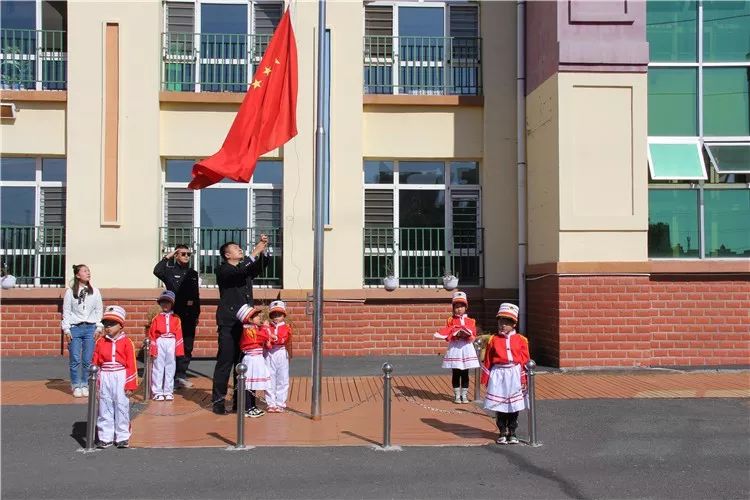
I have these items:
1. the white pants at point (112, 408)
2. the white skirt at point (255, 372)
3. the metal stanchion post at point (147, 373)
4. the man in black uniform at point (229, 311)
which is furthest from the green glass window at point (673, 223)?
the white pants at point (112, 408)

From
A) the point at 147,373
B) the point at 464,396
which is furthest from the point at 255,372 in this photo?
the point at 464,396

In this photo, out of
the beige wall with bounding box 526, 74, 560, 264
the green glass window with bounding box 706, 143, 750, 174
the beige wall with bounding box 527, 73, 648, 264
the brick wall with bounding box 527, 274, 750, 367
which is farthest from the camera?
the green glass window with bounding box 706, 143, 750, 174

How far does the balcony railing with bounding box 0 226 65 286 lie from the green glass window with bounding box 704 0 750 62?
12.2m

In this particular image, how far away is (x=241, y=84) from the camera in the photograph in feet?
48.7

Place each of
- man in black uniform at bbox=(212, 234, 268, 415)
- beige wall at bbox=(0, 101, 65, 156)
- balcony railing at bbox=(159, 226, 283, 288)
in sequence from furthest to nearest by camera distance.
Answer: balcony railing at bbox=(159, 226, 283, 288)
beige wall at bbox=(0, 101, 65, 156)
man in black uniform at bbox=(212, 234, 268, 415)

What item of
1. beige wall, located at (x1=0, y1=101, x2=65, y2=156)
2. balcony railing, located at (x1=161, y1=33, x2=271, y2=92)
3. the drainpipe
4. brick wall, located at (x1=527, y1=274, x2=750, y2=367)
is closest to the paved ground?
brick wall, located at (x1=527, y1=274, x2=750, y2=367)

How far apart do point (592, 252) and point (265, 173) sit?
20.9ft

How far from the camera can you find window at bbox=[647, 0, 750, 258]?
43.3 feet

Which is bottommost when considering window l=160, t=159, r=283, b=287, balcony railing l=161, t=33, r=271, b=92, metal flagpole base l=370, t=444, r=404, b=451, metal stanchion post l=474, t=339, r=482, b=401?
metal flagpole base l=370, t=444, r=404, b=451

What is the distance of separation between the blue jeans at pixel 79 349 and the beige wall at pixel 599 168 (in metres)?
Answer: 7.30

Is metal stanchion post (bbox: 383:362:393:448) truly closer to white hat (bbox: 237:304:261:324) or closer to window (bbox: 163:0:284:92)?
white hat (bbox: 237:304:261:324)

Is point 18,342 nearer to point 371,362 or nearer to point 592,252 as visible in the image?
point 371,362

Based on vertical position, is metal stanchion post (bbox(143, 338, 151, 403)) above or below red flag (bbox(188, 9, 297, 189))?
below

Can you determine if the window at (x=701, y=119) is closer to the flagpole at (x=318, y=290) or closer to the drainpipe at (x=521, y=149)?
the drainpipe at (x=521, y=149)
